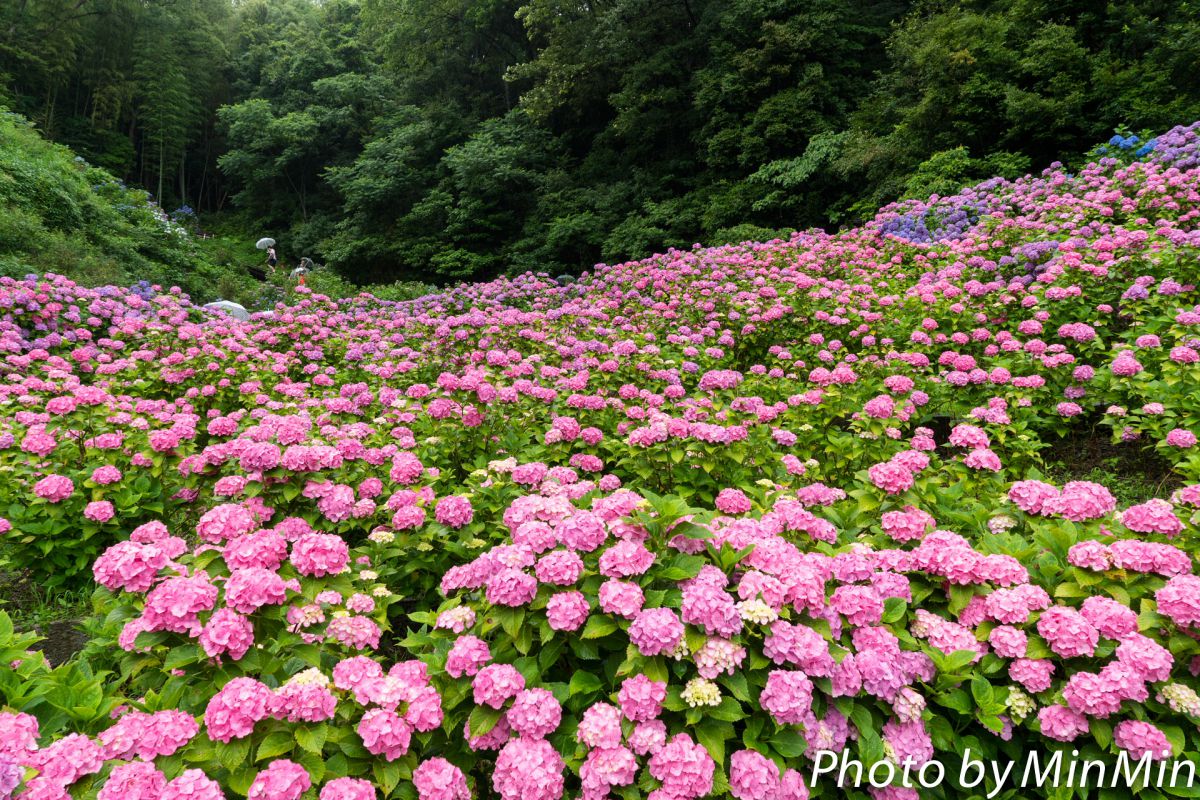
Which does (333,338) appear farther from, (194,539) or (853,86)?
(853,86)

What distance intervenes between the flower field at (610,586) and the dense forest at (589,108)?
8.32 metres

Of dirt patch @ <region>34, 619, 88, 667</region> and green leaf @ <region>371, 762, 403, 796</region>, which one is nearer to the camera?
green leaf @ <region>371, 762, 403, 796</region>

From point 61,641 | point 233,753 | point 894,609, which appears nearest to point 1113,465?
point 894,609

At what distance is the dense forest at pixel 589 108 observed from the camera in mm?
10758

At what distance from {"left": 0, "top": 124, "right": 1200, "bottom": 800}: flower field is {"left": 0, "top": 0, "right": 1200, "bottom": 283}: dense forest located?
8.32 m

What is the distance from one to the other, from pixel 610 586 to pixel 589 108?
20.7 m

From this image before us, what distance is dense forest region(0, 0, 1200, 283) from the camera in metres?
10.8

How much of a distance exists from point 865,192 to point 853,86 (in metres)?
4.36

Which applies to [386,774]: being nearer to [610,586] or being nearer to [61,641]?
[610,586]

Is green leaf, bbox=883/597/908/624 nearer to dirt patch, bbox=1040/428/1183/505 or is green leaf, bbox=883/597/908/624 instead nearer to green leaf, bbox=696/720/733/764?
green leaf, bbox=696/720/733/764

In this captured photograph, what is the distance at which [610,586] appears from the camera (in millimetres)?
1661

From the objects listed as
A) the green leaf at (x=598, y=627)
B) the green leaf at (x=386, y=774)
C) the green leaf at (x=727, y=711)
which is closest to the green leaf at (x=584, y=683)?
the green leaf at (x=598, y=627)

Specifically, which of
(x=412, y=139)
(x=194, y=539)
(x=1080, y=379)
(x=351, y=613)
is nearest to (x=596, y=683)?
(x=351, y=613)

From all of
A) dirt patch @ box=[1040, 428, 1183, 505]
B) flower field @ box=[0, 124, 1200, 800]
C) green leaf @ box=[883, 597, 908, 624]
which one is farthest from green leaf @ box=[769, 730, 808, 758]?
dirt patch @ box=[1040, 428, 1183, 505]
